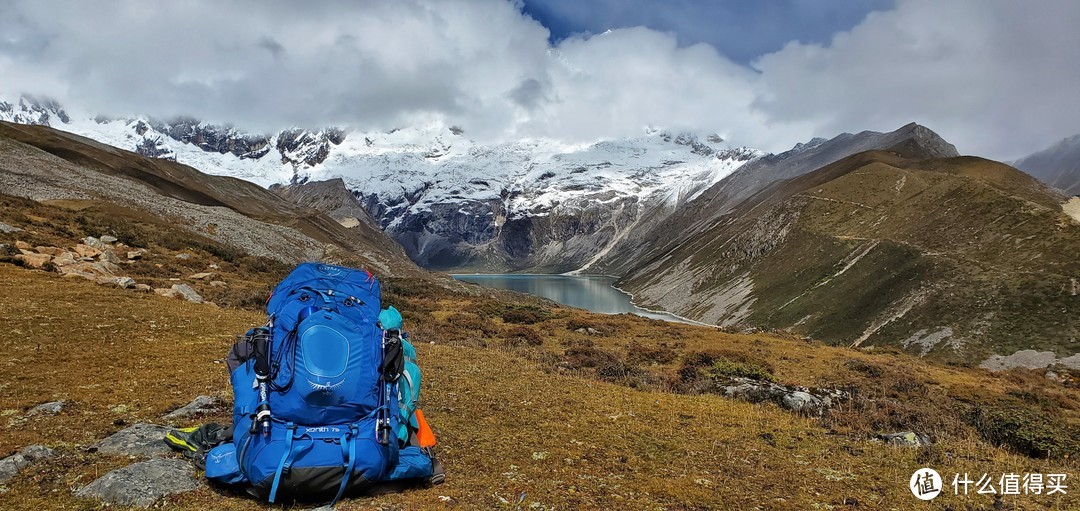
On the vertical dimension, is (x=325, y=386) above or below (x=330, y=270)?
below

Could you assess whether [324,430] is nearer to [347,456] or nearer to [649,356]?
[347,456]

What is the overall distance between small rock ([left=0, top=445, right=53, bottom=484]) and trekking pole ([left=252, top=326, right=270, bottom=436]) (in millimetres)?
3131

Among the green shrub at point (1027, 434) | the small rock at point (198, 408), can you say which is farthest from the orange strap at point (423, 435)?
the green shrub at point (1027, 434)

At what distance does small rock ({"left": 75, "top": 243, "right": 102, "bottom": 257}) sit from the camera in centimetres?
2620

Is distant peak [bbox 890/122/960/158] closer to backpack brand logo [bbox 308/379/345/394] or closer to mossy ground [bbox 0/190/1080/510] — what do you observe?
mossy ground [bbox 0/190/1080/510]

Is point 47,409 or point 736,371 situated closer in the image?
point 47,409

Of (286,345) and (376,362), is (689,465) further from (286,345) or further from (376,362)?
(286,345)

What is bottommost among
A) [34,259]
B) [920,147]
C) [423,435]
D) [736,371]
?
[736,371]

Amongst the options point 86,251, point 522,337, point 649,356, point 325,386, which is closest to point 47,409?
point 325,386

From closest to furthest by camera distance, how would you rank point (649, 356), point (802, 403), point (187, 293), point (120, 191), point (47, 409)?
point (47, 409)
point (802, 403)
point (649, 356)
point (187, 293)
point (120, 191)

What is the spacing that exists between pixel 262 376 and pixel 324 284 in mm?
1494

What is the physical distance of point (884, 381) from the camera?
20.1 metres

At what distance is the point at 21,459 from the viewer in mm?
6430

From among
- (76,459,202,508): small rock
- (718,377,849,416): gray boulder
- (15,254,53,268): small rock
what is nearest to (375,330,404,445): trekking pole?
(76,459,202,508): small rock
